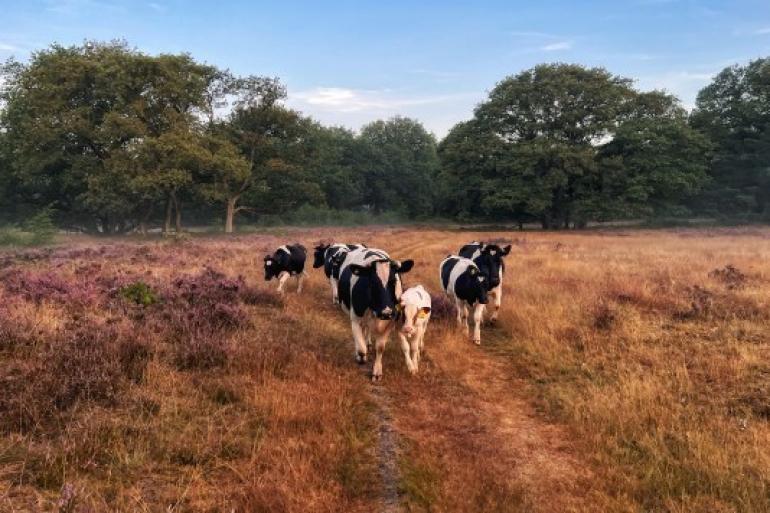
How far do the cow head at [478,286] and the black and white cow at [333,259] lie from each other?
3095 millimetres

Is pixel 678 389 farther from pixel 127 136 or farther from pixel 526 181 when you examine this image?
pixel 526 181

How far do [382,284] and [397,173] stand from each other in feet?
242

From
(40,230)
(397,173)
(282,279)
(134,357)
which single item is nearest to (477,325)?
(134,357)

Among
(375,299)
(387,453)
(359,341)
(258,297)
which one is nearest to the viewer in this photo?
(387,453)

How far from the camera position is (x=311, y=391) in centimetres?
684

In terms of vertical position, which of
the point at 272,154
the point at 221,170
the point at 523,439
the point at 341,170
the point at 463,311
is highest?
the point at 341,170

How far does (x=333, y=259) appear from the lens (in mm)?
13766

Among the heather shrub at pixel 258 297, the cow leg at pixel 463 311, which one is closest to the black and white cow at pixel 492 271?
the cow leg at pixel 463 311

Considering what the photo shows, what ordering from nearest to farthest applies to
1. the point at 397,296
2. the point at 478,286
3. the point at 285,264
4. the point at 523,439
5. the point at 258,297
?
the point at 523,439 < the point at 397,296 < the point at 478,286 < the point at 258,297 < the point at 285,264

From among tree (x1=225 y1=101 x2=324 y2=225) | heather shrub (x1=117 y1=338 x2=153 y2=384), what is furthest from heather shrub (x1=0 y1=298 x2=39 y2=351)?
tree (x1=225 y1=101 x2=324 y2=225)

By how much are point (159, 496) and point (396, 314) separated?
4.90 metres

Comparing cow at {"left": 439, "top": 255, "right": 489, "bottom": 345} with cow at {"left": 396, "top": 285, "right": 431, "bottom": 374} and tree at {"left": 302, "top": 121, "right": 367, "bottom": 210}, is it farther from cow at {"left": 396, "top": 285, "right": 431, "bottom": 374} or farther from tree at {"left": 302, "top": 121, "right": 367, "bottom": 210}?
tree at {"left": 302, "top": 121, "right": 367, "bottom": 210}

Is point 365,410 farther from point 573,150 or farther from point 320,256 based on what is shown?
point 573,150

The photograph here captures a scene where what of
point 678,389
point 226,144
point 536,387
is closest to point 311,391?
point 536,387
